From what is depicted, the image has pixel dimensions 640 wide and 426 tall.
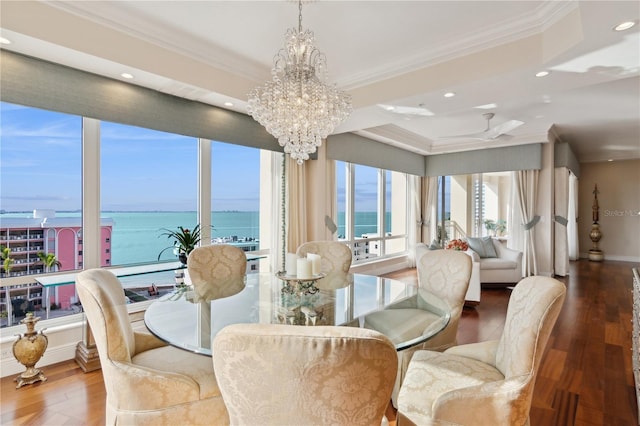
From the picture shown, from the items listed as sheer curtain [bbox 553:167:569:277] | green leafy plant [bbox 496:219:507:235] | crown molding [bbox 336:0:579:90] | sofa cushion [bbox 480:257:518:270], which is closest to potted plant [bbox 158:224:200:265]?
crown molding [bbox 336:0:579:90]

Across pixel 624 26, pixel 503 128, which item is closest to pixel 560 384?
pixel 624 26

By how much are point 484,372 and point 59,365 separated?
322 cm

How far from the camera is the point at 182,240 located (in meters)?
3.49

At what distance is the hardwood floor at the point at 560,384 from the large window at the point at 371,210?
8.35 ft

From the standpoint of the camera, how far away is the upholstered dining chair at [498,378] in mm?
1354

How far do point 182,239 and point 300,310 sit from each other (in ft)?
6.58

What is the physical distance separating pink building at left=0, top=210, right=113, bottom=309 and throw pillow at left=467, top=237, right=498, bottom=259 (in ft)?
18.2

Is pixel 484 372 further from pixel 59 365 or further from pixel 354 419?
pixel 59 365

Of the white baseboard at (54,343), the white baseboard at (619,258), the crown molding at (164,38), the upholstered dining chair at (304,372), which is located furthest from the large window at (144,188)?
the white baseboard at (619,258)

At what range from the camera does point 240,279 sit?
2.97 meters

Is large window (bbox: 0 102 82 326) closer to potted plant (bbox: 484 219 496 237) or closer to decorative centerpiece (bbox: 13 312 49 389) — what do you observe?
decorative centerpiece (bbox: 13 312 49 389)

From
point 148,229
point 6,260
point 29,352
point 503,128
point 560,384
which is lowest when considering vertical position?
point 560,384

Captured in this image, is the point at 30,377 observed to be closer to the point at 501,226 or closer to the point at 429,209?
the point at 429,209

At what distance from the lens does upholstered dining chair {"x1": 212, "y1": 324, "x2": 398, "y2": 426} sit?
0.84 meters
